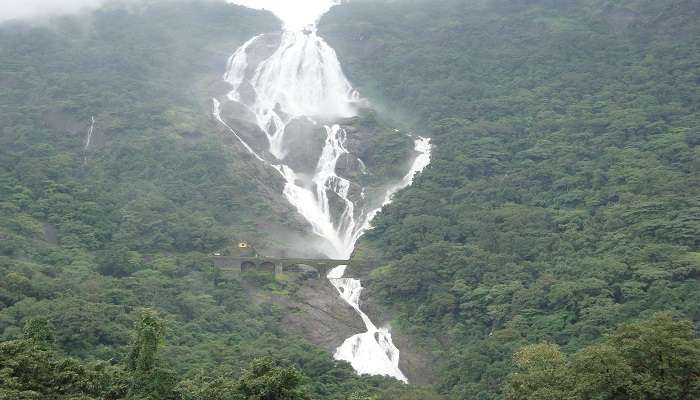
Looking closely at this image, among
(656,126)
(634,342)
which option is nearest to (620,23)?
(656,126)

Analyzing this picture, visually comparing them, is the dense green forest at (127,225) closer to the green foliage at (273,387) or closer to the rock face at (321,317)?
the green foliage at (273,387)

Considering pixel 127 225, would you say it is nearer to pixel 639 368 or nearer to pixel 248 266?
pixel 248 266

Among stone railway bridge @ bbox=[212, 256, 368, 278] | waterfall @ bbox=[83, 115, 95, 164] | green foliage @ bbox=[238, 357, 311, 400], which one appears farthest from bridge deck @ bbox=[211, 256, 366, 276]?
green foliage @ bbox=[238, 357, 311, 400]

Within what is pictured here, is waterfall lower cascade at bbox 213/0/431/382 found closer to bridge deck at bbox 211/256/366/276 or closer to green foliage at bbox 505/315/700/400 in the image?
bridge deck at bbox 211/256/366/276

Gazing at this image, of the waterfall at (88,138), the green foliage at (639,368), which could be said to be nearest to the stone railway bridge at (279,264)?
the waterfall at (88,138)

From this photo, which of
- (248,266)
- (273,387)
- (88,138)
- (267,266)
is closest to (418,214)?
(267,266)

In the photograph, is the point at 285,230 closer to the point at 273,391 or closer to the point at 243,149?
the point at 243,149
